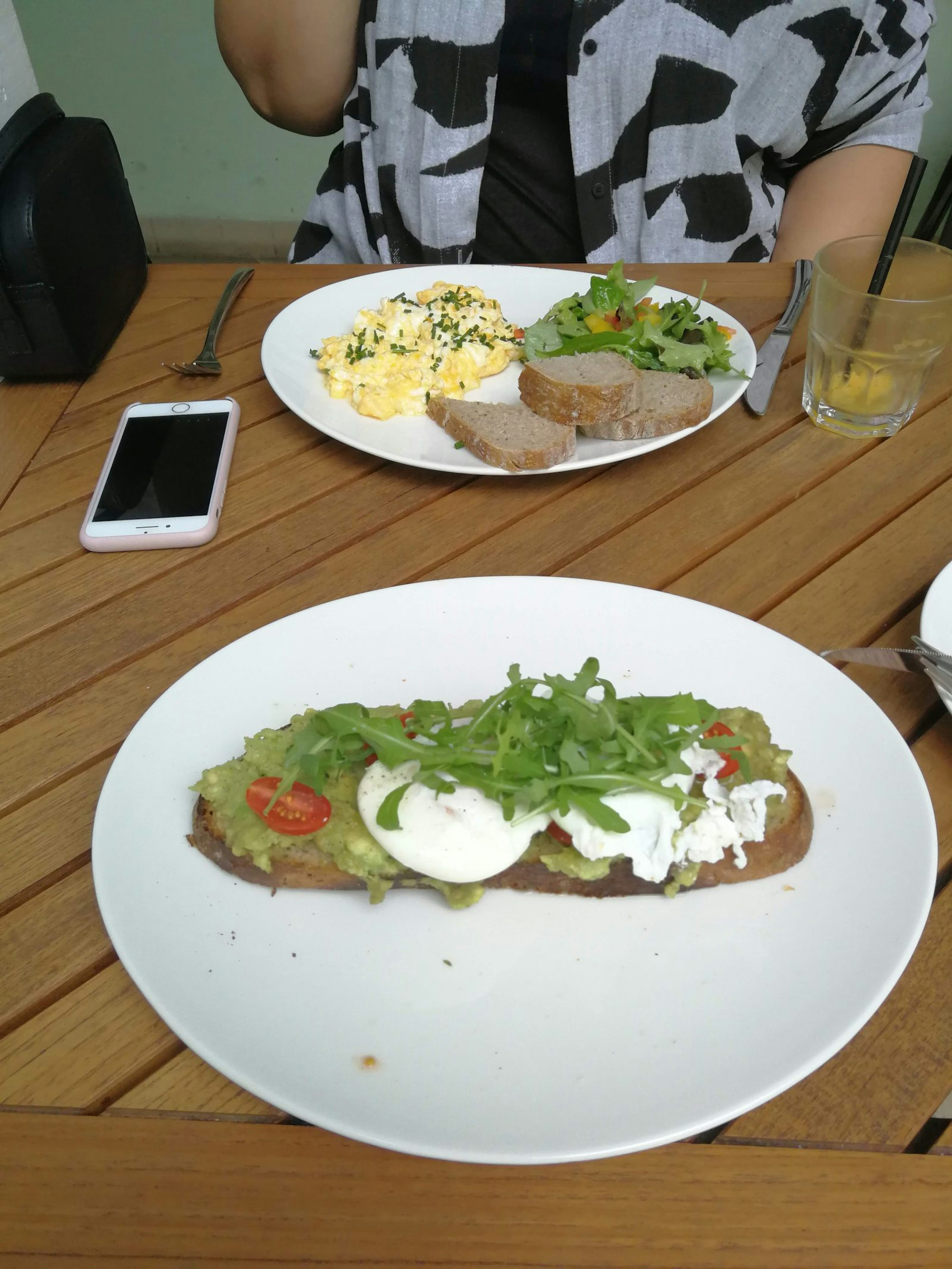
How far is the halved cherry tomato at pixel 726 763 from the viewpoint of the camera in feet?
2.81

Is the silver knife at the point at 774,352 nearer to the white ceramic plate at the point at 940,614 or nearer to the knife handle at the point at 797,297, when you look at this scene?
the knife handle at the point at 797,297

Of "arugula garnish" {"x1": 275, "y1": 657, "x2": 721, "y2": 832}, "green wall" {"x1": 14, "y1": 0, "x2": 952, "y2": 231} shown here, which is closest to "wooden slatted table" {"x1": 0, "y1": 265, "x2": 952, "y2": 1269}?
"arugula garnish" {"x1": 275, "y1": 657, "x2": 721, "y2": 832}

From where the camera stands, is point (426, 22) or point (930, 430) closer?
point (930, 430)

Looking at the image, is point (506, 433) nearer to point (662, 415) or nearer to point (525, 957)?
point (662, 415)

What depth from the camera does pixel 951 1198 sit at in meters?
0.68

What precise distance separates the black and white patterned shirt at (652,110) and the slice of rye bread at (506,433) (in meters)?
1.07

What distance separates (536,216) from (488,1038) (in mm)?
2307

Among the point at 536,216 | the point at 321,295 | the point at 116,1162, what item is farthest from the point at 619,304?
the point at 116,1162

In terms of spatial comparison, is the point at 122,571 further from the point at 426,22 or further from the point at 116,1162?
the point at 426,22

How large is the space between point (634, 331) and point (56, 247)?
3.50 feet

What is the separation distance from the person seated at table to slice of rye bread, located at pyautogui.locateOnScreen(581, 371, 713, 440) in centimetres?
102

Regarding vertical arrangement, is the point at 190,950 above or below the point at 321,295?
below

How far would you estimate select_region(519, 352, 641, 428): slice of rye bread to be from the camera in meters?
1.47

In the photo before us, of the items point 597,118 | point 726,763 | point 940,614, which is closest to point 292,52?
point 597,118
